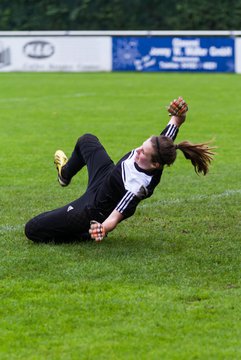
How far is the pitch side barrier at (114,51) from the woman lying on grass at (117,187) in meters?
26.2

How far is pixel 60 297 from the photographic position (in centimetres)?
631

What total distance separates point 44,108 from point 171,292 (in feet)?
50.0

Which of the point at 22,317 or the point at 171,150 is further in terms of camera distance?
the point at 171,150

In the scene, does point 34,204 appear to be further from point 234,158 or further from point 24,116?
point 24,116

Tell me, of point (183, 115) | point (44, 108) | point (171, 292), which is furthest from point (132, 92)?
point (171, 292)

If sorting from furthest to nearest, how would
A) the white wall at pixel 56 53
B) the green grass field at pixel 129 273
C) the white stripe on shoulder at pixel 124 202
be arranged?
the white wall at pixel 56 53, the white stripe on shoulder at pixel 124 202, the green grass field at pixel 129 273

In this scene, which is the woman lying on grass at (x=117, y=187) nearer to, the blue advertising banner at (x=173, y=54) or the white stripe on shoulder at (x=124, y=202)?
the white stripe on shoulder at (x=124, y=202)

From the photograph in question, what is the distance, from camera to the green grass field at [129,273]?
544 centimetres

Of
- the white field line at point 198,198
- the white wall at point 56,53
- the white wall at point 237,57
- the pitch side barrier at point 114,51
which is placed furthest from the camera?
the white wall at point 56,53

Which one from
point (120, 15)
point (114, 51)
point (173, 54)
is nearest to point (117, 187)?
point (173, 54)

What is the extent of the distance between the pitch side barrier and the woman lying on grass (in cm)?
2622

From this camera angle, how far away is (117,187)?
780 cm

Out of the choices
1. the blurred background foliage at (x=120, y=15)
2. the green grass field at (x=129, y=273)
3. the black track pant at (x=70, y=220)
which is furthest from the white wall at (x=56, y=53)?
the black track pant at (x=70, y=220)

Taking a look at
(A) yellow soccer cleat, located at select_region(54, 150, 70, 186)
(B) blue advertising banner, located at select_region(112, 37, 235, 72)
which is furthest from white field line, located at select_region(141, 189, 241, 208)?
(B) blue advertising banner, located at select_region(112, 37, 235, 72)
